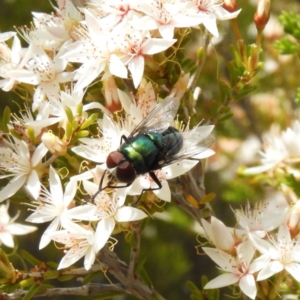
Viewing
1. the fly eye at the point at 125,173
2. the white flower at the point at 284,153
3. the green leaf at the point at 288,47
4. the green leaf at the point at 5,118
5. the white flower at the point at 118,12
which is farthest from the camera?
the white flower at the point at 284,153

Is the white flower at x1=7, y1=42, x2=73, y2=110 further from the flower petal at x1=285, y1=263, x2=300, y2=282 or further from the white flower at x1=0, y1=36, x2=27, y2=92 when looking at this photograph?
the flower petal at x1=285, y1=263, x2=300, y2=282

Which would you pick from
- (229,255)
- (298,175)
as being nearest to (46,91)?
(229,255)

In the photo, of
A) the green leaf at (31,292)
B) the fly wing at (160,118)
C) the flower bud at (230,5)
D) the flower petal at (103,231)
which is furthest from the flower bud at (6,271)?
the flower bud at (230,5)

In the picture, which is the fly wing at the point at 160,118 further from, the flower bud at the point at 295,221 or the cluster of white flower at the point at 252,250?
the flower bud at the point at 295,221

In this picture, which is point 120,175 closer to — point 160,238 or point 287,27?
point 287,27

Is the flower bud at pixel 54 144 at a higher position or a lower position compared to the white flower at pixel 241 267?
higher

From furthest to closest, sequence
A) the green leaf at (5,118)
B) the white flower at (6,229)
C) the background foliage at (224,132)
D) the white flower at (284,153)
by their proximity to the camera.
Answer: the background foliage at (224,132) → the white flower at (284,153) → the white flower at (6,229) → the green leaf at (5,118)

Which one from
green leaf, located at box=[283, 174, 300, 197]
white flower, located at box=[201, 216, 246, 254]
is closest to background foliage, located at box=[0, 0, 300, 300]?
green leaf, located at box=[283, 174, 300, 197]

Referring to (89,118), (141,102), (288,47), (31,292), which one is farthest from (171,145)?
(288,47)
